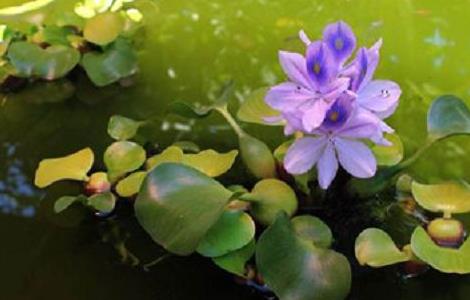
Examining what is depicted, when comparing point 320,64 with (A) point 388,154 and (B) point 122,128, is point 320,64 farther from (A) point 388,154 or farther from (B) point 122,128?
(B) point 122,128

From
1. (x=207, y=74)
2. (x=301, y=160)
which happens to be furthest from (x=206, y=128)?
(x=301, y=160)

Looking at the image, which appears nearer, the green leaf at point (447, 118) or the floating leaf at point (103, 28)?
the green leaf at point (447, 118)

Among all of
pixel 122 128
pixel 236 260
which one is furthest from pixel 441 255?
pixel 122 128

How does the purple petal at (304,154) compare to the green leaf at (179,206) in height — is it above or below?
above

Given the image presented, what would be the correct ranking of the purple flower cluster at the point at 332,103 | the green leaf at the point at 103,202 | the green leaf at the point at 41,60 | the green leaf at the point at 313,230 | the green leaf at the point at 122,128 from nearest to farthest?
the purple flower cluster at the point at 332,103
the green leaf at the point at 313,230
the green leaf at the point at 103,202
the green leaf at the point at 122,128
the green leaf at the point at 41,60

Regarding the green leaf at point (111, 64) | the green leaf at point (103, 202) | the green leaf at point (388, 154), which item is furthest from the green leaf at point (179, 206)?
the green leaf at point (111, 64)

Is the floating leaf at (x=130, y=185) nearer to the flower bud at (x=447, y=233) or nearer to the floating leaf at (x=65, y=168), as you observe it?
the floating leaf at (x=65, y=168)

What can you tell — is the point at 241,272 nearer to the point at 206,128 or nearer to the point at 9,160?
the point at 206,128
